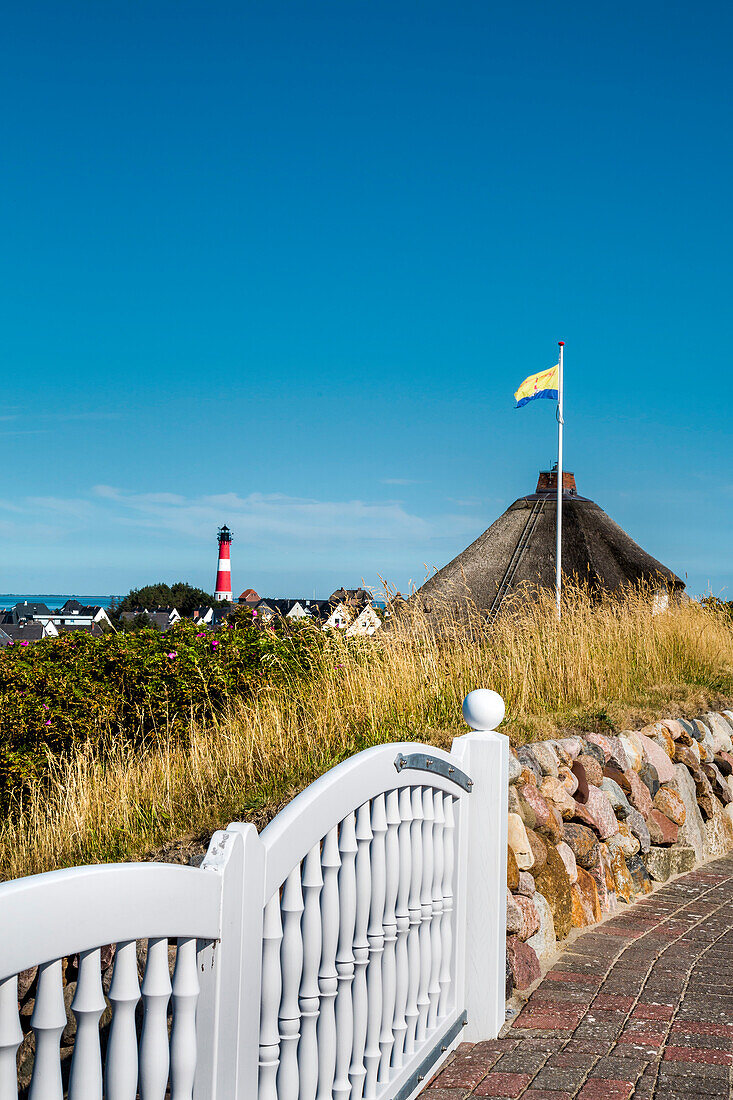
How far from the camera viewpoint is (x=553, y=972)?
4266 mm

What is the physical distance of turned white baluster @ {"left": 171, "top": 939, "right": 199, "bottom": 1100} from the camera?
1805mm

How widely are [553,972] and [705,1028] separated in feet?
2.62

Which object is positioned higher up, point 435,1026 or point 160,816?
point 160,816

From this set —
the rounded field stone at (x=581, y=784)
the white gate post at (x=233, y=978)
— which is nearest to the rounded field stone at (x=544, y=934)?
the rounded field stone at (x=581, y=784)

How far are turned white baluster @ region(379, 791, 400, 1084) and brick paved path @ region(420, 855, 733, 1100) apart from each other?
425 mm

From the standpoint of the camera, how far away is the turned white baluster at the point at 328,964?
244cm

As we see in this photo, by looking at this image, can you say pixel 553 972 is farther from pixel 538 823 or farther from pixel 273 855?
pixel 273 855

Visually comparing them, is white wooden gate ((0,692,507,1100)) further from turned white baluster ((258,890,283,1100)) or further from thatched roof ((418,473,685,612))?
thatched roof ((418,473,685,612))

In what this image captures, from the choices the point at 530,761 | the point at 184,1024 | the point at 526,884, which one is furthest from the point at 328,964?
the point at 530,761

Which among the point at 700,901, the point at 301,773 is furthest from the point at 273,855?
the point at 700,901

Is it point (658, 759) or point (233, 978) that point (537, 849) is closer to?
point (658, 759)

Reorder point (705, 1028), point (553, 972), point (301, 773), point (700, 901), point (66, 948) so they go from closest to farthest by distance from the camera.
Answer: point (66, 948)
point (705, 1028)
point (553, 972)
point (301, 773)
point (700, 901)

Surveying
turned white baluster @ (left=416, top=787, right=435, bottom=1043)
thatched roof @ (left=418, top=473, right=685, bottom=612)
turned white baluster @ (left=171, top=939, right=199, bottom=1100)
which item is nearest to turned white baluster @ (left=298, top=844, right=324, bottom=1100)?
turned white baluster @ (left=171, top=939, right=199, bottom=1100)

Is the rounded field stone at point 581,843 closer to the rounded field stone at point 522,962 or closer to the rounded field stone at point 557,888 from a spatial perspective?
the rounded field stone at point 557,888
